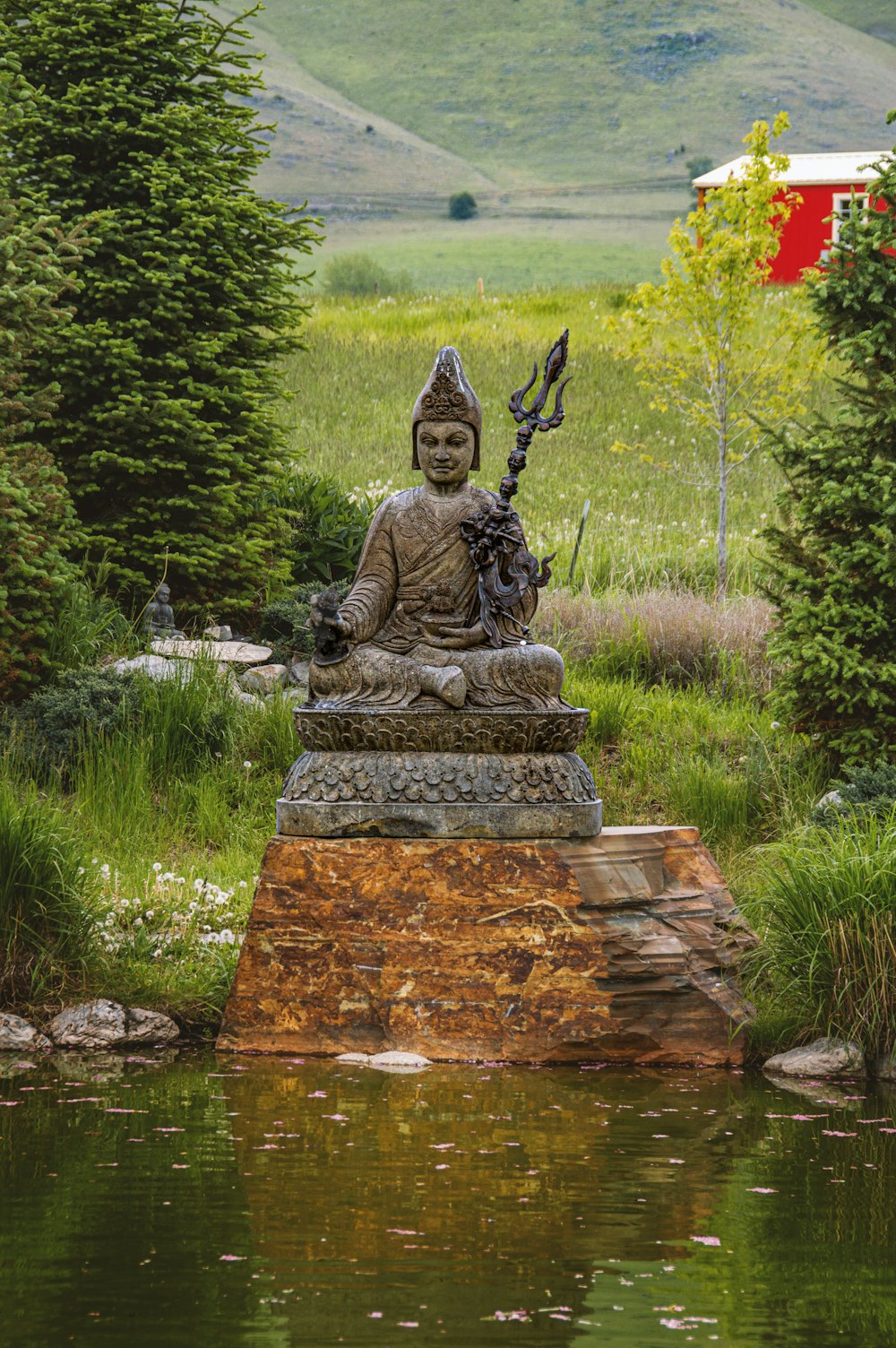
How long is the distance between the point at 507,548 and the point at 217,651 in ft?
17.2

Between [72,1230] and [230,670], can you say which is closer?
[72,1230]

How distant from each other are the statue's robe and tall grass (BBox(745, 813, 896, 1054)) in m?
1.48

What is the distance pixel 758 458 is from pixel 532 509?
6.48 metres

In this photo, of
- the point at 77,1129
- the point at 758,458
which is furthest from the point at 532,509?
the point at 77,1129

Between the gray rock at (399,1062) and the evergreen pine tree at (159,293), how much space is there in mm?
6609

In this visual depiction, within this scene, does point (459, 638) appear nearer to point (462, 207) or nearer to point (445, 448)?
point (445, 448)

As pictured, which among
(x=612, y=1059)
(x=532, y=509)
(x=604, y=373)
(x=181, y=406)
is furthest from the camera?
(x=604, y=373)

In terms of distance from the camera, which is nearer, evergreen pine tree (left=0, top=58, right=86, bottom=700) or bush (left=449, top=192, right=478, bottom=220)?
evergreen pine tree (left=0, top=58, right=86, bottom=700)

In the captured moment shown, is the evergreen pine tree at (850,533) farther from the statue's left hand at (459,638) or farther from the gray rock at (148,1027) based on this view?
the gray rock at (148,1027)

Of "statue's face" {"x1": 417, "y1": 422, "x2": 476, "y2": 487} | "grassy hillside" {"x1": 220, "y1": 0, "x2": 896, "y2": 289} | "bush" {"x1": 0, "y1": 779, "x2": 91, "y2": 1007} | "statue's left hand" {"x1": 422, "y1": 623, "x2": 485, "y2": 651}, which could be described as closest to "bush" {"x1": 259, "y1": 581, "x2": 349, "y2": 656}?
"statue's face" {"x1": 417, "y1": 422, "x2": 476, "y2": 487}

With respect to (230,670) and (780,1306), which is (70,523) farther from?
(780,1306)

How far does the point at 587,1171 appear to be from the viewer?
6180 mm

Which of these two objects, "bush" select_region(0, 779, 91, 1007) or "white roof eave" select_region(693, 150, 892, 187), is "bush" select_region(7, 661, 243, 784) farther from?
"white roof eave" select_region(693, 150, 892, 187)

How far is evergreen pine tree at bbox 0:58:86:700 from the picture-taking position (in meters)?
11.8
